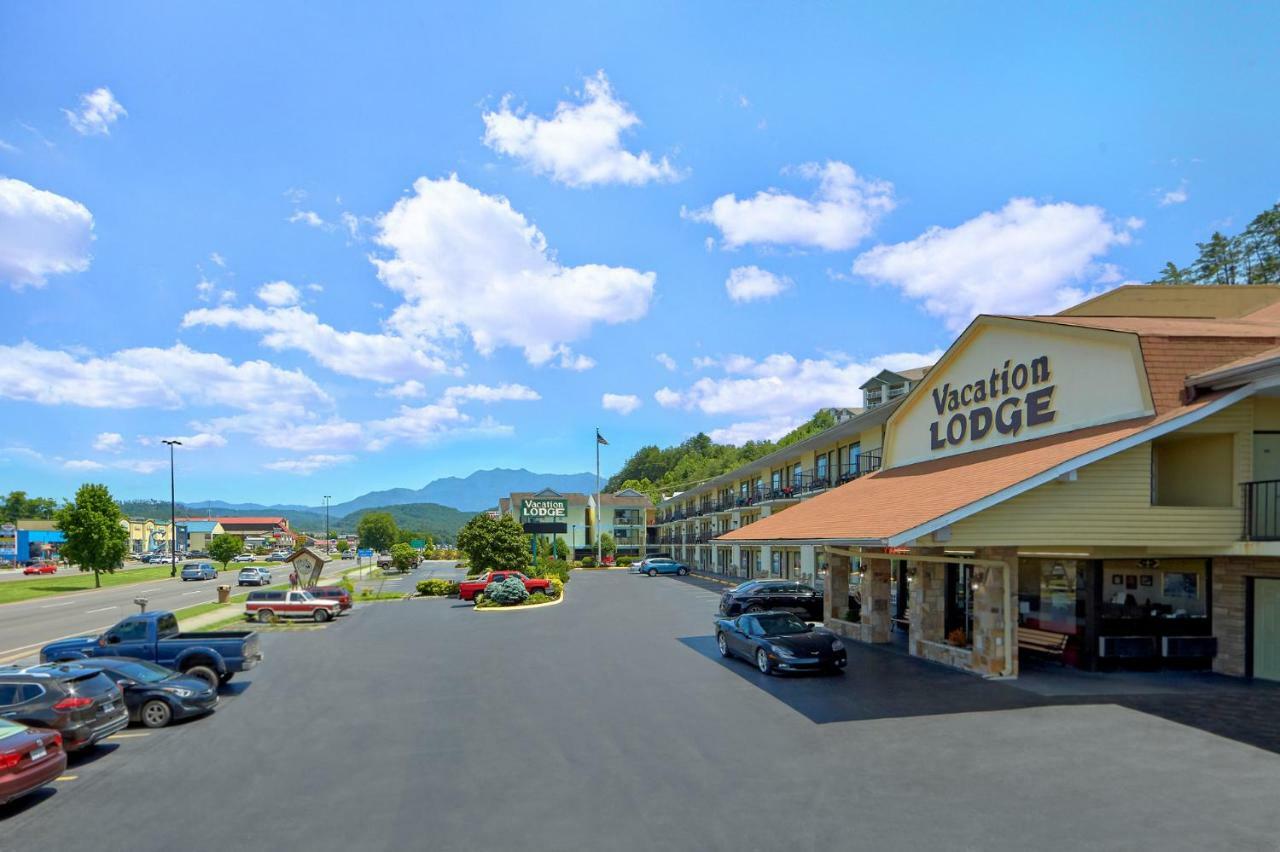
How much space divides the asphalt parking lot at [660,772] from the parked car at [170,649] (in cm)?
81

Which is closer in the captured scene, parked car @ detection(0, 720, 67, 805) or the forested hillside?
parked car @ detection(0, 720, 67, 805)

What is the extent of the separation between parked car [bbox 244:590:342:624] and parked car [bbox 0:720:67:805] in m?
23.6

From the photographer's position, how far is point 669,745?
12570 mm

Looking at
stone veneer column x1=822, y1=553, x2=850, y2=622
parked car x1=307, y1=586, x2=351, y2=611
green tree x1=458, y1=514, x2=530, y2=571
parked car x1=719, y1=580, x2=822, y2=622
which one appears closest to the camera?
stone veneer column x1=822, y1=553, x2=850, y2=622

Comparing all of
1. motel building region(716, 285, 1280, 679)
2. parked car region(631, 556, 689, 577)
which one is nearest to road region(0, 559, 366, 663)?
motel building region(716, 285, 1280, 679)

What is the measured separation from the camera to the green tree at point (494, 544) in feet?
143

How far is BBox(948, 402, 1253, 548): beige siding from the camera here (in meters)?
16.5

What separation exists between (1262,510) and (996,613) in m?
6.14

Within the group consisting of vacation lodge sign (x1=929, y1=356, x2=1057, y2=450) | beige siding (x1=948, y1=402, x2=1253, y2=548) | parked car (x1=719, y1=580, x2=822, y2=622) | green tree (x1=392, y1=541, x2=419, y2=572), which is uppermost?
vacation lodge sign (x1=929, y1=356, x2=1057, y2=450)

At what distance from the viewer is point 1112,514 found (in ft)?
55.0

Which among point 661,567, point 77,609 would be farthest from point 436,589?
point 661,567

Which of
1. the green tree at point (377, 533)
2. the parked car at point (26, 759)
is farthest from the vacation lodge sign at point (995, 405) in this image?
the green tree at point (377, 533)

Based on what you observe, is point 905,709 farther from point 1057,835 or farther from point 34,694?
point 34,694

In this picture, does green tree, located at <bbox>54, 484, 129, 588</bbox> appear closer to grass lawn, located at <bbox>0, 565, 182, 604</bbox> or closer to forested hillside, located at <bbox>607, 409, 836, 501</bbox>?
grass lawn, located at <bbox>0, 565, 182, 604</bbox>
